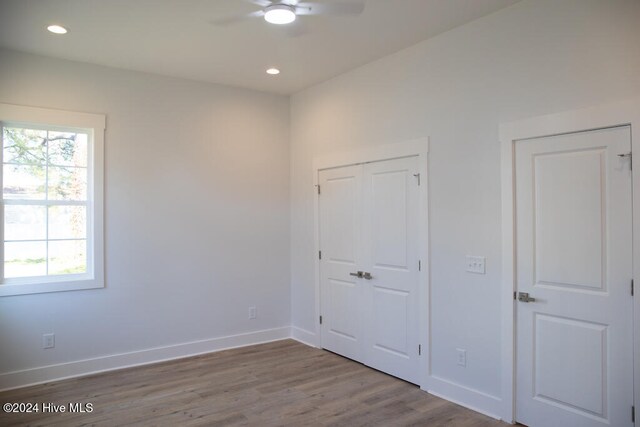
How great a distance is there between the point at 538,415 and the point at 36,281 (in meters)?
4.26

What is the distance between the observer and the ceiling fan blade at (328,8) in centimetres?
266

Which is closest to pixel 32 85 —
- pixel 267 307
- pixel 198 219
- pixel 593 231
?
pixel 198 219

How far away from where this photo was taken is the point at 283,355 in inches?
181

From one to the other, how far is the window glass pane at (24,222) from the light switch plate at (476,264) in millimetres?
3780

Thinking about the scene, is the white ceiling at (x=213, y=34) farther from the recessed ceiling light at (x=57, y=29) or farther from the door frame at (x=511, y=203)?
the door frame at (x=511, y=203)

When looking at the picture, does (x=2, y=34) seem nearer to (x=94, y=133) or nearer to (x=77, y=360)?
(x=94, y=133)

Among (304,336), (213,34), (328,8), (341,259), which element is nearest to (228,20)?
(213,34)

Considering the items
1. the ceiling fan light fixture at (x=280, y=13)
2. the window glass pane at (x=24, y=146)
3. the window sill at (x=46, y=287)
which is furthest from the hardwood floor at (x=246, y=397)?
the ceiling fan light fixture at (x=280, y=13)

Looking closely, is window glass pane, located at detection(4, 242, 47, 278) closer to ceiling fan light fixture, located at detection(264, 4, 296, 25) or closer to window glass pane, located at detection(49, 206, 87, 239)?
window glass pane, located at detection(49, 206, 87, 239)

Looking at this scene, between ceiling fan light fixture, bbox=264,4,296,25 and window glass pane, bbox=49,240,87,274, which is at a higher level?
ceiling fan light fixture, bbox=264,4,296,25

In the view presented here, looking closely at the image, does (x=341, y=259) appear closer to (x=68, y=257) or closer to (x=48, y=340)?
(x=68, y=257)

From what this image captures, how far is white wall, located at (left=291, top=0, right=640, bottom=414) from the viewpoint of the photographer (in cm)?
261

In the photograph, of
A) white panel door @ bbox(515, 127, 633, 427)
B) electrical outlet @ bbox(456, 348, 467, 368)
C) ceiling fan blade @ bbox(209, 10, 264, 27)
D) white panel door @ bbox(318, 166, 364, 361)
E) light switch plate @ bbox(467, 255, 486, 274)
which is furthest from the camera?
white panel door @ bbox(318, 166, 364, 361)

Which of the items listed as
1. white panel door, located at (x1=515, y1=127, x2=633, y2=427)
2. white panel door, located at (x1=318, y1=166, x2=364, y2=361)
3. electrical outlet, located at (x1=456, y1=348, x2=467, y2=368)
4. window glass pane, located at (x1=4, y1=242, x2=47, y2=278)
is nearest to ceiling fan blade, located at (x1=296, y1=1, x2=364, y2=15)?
white panel door, located at (x1=515, y1=127, x2=633, y2=427)
